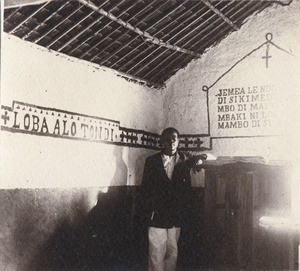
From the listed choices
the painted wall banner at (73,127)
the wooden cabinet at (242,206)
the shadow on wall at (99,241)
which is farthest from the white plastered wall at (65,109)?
the wooden cabinet at (242,206)

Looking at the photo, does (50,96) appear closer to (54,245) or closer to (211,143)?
(54,245)

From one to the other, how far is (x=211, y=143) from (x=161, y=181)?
1563mm

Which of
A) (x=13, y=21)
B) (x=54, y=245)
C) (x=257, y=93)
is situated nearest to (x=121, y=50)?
(x=13, y=21)

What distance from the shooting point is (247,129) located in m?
5.79

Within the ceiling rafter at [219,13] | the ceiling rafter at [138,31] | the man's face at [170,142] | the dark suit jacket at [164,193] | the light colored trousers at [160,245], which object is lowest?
the light colored trousers at [160,245]

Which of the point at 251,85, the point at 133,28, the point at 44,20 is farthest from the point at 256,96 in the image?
the point at 44,20

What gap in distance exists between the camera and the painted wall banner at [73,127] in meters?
3.98

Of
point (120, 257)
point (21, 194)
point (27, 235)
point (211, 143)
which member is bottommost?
point (120, 257)

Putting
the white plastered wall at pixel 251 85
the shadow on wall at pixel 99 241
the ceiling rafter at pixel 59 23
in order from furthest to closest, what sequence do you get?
the white plastered wall at pixel 251 85 → the shadow on wall at pixel 99 241 → the ceiling rafter at pixel 59 23

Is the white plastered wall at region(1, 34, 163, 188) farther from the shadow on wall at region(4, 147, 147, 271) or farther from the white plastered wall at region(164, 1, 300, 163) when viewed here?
the white plastered wall at region(164, 1, 300, 163)

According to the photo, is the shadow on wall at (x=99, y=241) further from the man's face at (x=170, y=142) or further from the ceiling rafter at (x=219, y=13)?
the ceiling rafter at (x=219, y=13)

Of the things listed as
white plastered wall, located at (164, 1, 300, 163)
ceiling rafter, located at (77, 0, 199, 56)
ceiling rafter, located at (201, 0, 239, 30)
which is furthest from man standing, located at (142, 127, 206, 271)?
ceiling rafter, located at (201, 0, 239, 30)

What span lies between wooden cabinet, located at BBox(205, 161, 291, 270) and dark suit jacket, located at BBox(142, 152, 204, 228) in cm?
27

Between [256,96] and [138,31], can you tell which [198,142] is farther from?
[138,31]
